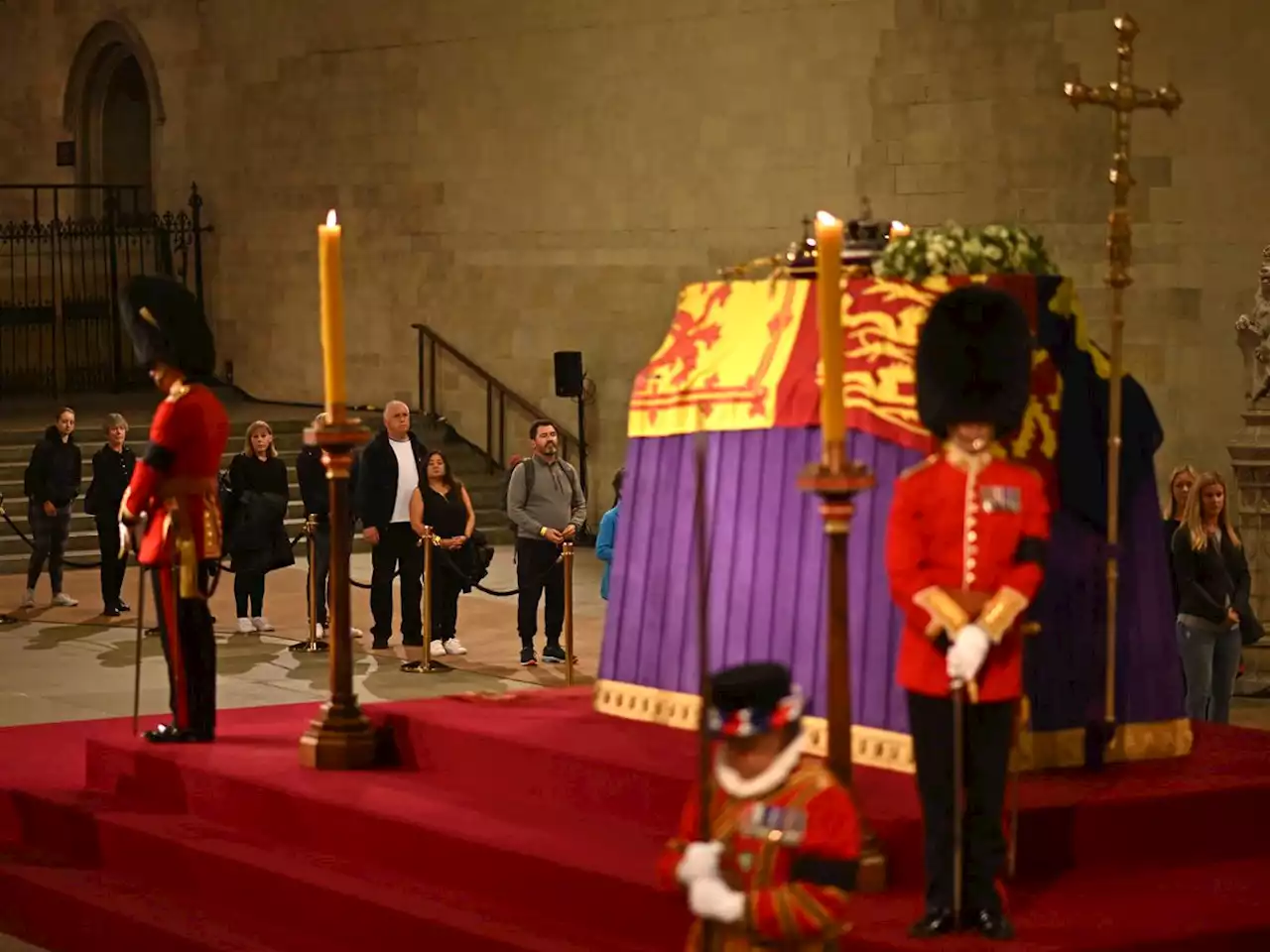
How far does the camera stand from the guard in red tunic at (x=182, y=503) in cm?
877

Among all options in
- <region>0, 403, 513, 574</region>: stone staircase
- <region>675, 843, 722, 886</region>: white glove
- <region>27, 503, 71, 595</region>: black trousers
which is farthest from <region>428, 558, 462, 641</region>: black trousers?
<region>675, 843, 722, 886</region>: white glove

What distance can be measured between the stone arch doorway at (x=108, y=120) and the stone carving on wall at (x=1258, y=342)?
14301 millimetres

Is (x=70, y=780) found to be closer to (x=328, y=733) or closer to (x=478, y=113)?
(x=328, y=733)

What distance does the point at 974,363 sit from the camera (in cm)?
646

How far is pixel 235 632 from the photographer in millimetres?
14453

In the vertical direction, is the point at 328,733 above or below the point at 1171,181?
below

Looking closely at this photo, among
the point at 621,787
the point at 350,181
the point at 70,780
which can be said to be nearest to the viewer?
the point at 621,787

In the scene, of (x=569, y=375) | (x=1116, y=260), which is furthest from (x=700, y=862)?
(x=569, y=375)

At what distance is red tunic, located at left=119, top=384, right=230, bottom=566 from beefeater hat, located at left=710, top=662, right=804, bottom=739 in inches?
159

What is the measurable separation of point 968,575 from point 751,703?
145cm

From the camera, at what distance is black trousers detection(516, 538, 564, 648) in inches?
516

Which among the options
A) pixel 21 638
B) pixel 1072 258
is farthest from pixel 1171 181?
pixel 21 638

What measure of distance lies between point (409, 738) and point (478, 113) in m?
12.8

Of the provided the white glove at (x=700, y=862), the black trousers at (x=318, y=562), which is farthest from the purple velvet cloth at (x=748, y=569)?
the black trousers at (x=318, y=562)
